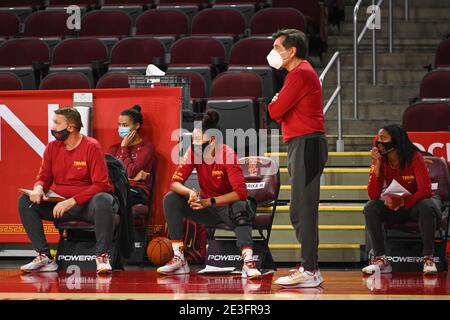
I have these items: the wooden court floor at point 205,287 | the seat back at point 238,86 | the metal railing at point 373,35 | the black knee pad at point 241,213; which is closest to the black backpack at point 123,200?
the wooden court floor at point 205,287

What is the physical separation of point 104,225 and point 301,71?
82.5 inches

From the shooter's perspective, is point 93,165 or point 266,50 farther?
point 266,50

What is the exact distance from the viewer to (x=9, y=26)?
40.9ft

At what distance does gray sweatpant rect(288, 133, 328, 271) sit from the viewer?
6.24 metres

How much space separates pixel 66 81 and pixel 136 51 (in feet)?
3.88

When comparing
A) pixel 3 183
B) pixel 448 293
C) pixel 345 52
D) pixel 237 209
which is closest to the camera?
pixel 448 293

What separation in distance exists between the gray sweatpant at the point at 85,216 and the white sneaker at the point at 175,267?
467mm

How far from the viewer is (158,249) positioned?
826 centimetres

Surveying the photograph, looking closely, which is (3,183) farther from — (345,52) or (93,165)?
(345,52)

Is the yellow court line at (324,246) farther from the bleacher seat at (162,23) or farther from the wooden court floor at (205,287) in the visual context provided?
the bleacher seat at (162,23)

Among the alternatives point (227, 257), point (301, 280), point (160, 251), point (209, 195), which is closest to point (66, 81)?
point (160, 251)

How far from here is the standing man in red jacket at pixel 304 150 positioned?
6234 millimetres

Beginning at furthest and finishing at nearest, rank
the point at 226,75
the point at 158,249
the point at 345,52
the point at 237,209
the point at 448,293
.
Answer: the point at 345,52
the point at 226,75
the point at 158,249
the point at 237,209
the point at 448,293

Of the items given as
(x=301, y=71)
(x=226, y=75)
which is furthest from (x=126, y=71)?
(x=301, y=71)
